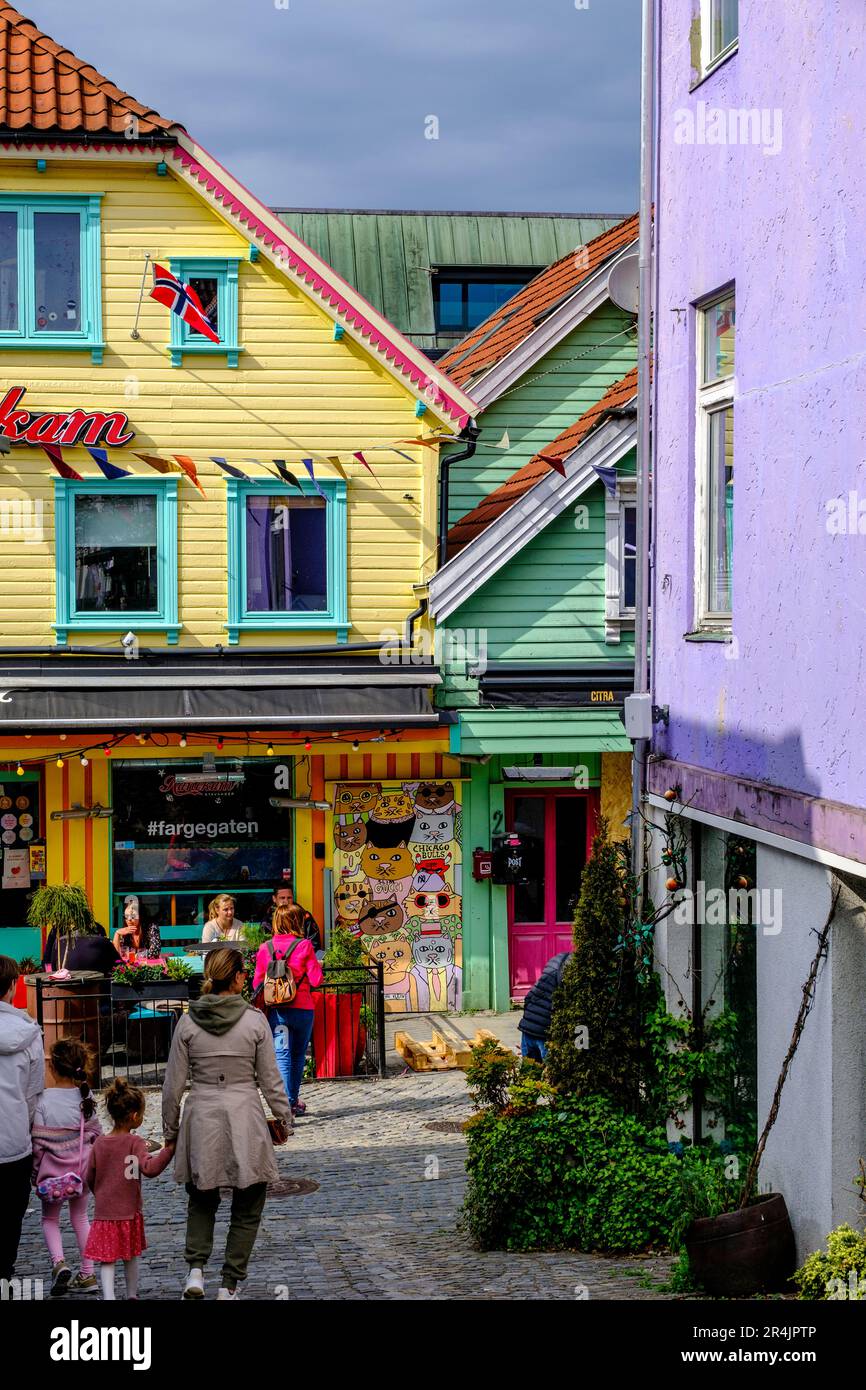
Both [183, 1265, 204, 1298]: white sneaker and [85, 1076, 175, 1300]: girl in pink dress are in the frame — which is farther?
[85, 1076, 175, 1300]: girl in pink dress

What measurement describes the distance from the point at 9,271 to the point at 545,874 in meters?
8.68

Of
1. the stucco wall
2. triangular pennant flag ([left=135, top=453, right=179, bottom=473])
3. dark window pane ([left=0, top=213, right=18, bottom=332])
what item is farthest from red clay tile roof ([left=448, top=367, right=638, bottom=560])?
the stucco wall

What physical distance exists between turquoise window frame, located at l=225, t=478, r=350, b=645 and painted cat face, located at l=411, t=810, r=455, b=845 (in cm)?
223

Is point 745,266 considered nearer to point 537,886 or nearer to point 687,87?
point 687,87

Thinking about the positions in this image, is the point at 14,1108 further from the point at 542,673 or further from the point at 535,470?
the point at 535,470

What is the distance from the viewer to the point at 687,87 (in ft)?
34.1

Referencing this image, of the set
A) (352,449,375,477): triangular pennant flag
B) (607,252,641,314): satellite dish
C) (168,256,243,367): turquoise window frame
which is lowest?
(352,449,375,477): triangular pennant flag

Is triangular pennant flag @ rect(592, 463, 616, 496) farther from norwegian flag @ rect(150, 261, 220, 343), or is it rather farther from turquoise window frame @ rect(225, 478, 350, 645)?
norwegian flag @ rect(150, 261, 220, 343)

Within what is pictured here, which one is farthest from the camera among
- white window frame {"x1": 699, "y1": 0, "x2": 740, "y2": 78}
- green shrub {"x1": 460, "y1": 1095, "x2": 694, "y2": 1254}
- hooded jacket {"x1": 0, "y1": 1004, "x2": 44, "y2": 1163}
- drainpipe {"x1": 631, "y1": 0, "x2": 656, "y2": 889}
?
drainpipe {"x1": 631, "y1": 0, "x2": 656, "y2": 889}

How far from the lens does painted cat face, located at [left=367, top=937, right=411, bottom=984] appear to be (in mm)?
18500

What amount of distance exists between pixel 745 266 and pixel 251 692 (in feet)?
30.4

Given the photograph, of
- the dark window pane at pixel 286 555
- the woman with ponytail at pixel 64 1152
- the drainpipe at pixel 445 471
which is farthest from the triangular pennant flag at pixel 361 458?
the woman with ponytail at pixel 64 1152

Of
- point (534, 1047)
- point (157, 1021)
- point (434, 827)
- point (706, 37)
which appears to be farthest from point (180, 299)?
point (534, 1047)

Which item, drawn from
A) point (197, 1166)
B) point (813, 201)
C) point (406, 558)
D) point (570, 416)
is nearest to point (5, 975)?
point (197, 1166)
